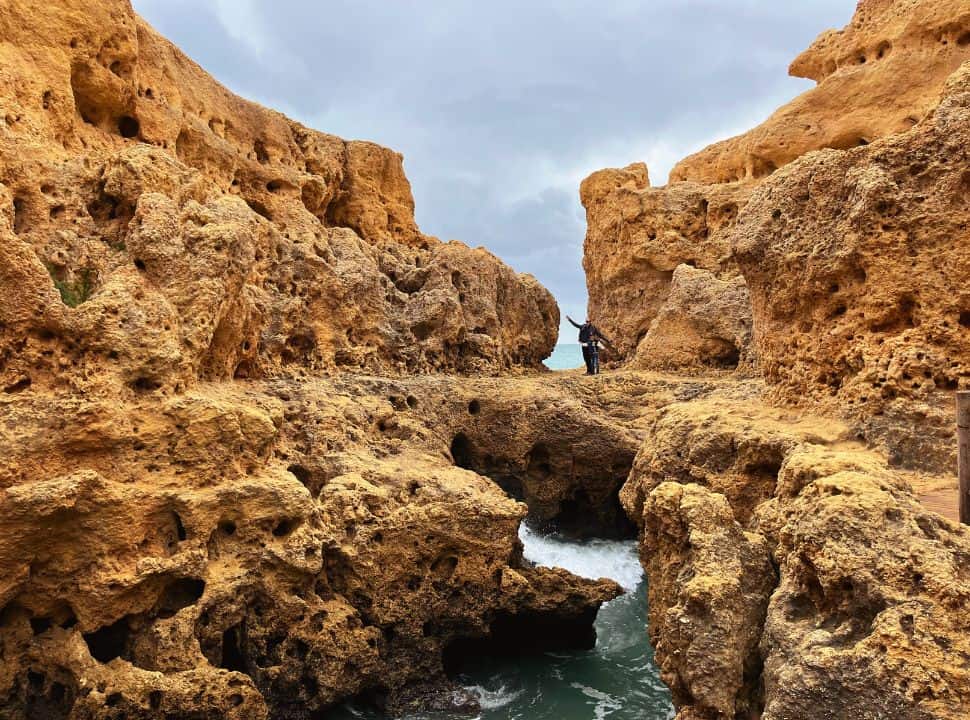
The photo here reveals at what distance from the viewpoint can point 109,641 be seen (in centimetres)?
780

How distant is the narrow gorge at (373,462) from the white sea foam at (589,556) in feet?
0.69

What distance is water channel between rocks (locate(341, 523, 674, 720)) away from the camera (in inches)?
361

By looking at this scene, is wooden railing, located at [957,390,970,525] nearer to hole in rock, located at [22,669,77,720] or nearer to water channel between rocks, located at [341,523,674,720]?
water channel between rocks, located at [341,523,674,720]

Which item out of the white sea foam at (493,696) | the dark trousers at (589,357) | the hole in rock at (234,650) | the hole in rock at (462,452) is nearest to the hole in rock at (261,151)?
the hole in rock at (462,452)

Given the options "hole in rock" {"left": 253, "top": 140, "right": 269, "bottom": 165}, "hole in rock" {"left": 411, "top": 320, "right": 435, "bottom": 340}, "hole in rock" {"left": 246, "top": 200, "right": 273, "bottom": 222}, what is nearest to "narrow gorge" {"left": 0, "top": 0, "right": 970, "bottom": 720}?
"hole in rock" {"left": 246, "top": 200, "right": 273, "bottom": 222}

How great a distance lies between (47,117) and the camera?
33.1ft

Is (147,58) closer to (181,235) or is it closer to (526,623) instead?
(181,235)

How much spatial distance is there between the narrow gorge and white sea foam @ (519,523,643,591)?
0.69 feet

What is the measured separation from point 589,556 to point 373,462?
686 centimetres

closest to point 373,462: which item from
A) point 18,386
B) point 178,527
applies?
point 178,527

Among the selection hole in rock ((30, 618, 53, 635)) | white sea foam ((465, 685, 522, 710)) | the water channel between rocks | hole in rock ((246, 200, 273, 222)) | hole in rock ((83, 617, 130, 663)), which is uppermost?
hole in rock ((246, 200, 273, 222))

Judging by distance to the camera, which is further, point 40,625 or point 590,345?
point 590,345

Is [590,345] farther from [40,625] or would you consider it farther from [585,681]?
[40,625]

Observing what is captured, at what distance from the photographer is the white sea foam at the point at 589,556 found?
14.2 meters
